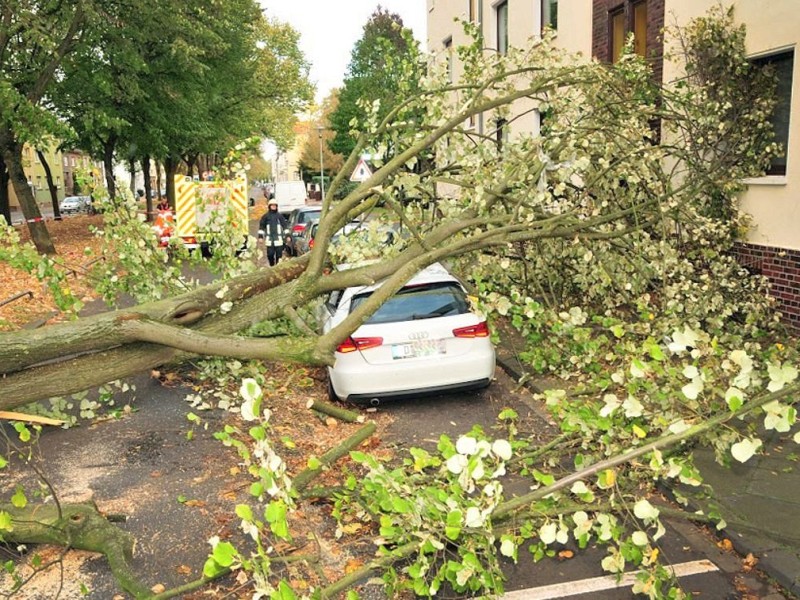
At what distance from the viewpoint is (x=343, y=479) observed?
18.4 ft

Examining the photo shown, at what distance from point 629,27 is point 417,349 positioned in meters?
9.11

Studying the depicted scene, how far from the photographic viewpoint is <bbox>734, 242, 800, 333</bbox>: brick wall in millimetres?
8898

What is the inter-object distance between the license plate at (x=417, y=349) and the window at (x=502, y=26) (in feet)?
50.3

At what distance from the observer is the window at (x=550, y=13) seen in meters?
16.6

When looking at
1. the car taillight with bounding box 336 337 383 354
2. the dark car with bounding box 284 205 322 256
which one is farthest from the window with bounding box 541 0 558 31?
the car taillight with bounding box 336 337 383 354

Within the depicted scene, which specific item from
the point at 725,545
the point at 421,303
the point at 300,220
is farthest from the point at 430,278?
the point at 300,220

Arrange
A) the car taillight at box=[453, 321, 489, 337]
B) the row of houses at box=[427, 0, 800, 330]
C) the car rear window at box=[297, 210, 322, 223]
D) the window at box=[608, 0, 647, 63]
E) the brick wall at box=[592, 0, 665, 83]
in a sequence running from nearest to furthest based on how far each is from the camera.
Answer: the car taillight at box=[453, 321, 489, 337] → the row of houses at box=[427, 0, 800, 330] → the brick wall at box=[592, 0, 665, 83] → the window at box=[608, 0, 647, 63] → the car rear window at box=[297, 210, 322, 223]

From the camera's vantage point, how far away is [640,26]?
43.1 feet

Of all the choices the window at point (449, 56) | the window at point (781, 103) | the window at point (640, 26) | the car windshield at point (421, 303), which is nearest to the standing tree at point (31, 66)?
the window at point (449, 56)

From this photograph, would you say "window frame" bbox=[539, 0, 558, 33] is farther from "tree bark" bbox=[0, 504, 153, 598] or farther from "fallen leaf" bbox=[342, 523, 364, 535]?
"tree bark" bbox=[0, 504, 153, 598]

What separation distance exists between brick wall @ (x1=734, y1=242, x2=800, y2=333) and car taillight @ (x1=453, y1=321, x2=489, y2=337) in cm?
381

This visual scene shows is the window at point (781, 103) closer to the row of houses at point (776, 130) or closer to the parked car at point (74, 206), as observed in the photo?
the row of houses at point (776, 130)

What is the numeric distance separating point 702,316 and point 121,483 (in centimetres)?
524

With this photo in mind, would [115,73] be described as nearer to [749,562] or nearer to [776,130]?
[776,130]
